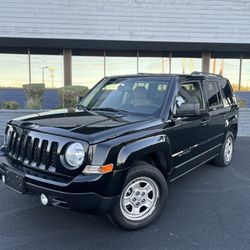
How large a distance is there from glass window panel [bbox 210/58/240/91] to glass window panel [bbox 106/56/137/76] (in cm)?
375

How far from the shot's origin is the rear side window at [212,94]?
15.8ft

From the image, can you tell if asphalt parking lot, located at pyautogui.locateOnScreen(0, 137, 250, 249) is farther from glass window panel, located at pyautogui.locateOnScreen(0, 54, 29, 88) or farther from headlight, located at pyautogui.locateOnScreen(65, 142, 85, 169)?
glass window panel, located at pyautogui.locateOnScreen(0, 54, 29, 88)

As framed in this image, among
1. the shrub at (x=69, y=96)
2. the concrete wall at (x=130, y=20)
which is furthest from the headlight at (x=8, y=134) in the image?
the concrete wall at (x=130, y=20)

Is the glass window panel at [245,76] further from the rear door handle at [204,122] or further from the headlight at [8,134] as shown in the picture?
the headlight at [8,134]

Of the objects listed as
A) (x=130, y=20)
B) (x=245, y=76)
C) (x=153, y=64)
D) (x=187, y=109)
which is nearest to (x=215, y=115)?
(x=187, y=109)

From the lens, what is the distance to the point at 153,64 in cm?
1323

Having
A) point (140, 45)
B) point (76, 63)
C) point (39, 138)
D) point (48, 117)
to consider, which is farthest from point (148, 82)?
point (76, 63)

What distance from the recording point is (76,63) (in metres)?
12.9

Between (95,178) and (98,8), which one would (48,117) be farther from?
(98,8)

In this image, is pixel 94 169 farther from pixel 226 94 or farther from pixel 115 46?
pixel 115 46

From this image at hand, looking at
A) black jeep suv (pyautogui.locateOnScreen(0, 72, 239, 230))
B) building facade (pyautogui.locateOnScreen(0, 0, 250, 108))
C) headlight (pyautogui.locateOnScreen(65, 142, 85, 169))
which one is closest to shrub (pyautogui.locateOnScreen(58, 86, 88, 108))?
building facade (pyautogui.locateOnScreen(0, 0, 250, 108))

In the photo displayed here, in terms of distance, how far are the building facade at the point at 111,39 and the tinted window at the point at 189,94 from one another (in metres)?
8.17

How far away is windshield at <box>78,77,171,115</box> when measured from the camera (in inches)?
153

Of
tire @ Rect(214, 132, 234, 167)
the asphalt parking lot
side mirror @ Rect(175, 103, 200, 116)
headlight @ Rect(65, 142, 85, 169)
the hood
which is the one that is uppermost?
side mirror @ Rect(175, 103, 200, 116)
